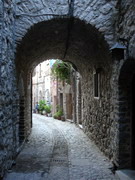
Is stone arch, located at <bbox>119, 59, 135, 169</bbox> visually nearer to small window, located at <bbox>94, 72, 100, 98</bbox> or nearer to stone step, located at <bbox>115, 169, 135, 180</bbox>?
stone step, located at <bbox>115, 169, 135, 180</bbox>

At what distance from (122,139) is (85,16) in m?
2.49

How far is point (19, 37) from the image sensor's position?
453 centimetres

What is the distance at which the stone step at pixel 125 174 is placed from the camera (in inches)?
148

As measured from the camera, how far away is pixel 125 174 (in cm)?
388

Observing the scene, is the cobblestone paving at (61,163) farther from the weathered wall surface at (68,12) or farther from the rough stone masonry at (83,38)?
the weathered wall surface at (68,12)

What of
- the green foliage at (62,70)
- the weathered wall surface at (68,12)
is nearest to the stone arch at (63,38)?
the weathered wall surface at (68,12)

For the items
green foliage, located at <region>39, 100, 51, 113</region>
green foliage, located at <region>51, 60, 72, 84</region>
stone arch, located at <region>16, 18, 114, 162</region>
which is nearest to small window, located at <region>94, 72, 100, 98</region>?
stone arch, located at <region>16, 18, 114, 162</region>

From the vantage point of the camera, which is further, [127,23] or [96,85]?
[96,85]

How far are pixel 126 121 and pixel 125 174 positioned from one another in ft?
3.02

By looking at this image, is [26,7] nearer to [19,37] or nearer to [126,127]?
[19,37]

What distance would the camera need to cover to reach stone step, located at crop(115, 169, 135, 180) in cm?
375

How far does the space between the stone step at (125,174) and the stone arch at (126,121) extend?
0.12 meters

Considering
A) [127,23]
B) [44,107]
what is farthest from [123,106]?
[44,107]

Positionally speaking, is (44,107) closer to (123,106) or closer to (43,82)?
(43,82)
